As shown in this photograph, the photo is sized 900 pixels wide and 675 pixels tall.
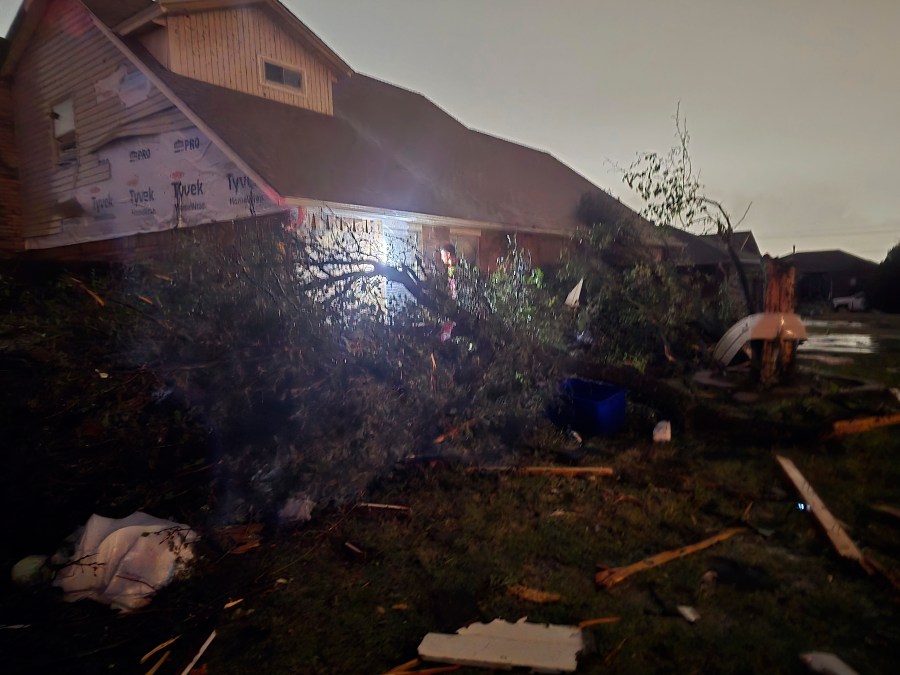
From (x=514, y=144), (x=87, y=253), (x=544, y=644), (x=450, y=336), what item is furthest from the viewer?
(x=514, y=144)

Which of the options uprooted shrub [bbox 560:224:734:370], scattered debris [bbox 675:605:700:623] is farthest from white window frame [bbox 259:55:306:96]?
scattered debris [bbox 675:605:700:623]

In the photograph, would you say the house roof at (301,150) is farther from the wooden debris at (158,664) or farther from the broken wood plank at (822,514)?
the broken wood plank at (822,514)

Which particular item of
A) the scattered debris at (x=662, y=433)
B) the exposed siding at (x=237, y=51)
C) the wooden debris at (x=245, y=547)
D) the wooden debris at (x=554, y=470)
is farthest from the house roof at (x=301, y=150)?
the scattered debris at (x=662, y=433)

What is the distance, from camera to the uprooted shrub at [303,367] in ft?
13.7

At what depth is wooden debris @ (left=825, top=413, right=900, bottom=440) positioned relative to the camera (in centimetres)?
550

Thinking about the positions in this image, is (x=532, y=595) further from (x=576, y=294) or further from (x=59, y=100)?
(x=59, y=100)

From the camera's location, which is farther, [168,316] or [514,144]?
[514,144]

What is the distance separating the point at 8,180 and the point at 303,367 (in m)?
13.1

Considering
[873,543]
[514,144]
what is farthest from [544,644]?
[514,144]

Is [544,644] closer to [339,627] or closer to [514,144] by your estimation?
[339,627]

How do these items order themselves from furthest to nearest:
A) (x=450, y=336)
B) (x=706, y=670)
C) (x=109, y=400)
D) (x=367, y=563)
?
(x=450, y=336) < (x=109, y=400) < (x=367, y=563) < (x=706, y=670)

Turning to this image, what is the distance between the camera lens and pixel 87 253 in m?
11.2

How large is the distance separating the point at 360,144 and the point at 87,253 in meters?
6.41

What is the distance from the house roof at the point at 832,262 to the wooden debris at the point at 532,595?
54.8 metres
